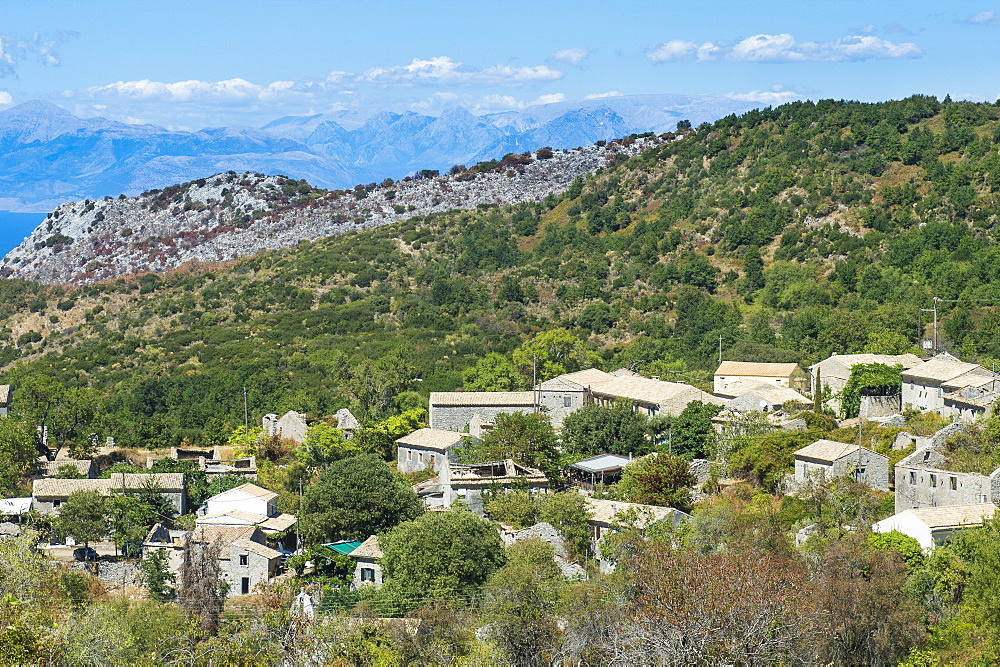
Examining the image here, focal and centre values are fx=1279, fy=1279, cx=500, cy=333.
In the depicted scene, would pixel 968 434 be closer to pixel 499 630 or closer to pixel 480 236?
pixel 499 630

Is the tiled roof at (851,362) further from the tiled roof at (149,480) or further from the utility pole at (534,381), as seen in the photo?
the tiled roof at (149,480)

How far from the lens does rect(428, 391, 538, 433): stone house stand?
49250 millimetres

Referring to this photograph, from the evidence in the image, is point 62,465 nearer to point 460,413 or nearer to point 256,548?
point 256,548

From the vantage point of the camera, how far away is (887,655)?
27.5m

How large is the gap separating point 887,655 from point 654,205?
7156 centimetres

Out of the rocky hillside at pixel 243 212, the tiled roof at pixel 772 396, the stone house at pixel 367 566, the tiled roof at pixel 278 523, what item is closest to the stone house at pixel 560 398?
the tiled roof at pixel 772 396

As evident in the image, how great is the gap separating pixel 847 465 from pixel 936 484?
275 centimetres

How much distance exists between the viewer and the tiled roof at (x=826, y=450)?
37688 millimetres

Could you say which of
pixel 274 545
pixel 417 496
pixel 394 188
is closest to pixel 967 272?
pixel 417 496

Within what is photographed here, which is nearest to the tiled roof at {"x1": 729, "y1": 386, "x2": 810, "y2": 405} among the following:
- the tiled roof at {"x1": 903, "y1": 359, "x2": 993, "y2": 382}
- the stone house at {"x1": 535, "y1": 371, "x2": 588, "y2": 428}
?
the tiled roof at {"x1": 903, "y1": 359, "x2": 993, "y2": 382}

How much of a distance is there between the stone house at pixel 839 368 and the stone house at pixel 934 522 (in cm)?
1402

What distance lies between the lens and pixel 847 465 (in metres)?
37.4

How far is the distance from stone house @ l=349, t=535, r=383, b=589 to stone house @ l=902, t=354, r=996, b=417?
66.9 feet

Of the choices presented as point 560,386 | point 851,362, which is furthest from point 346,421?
point 851,362
